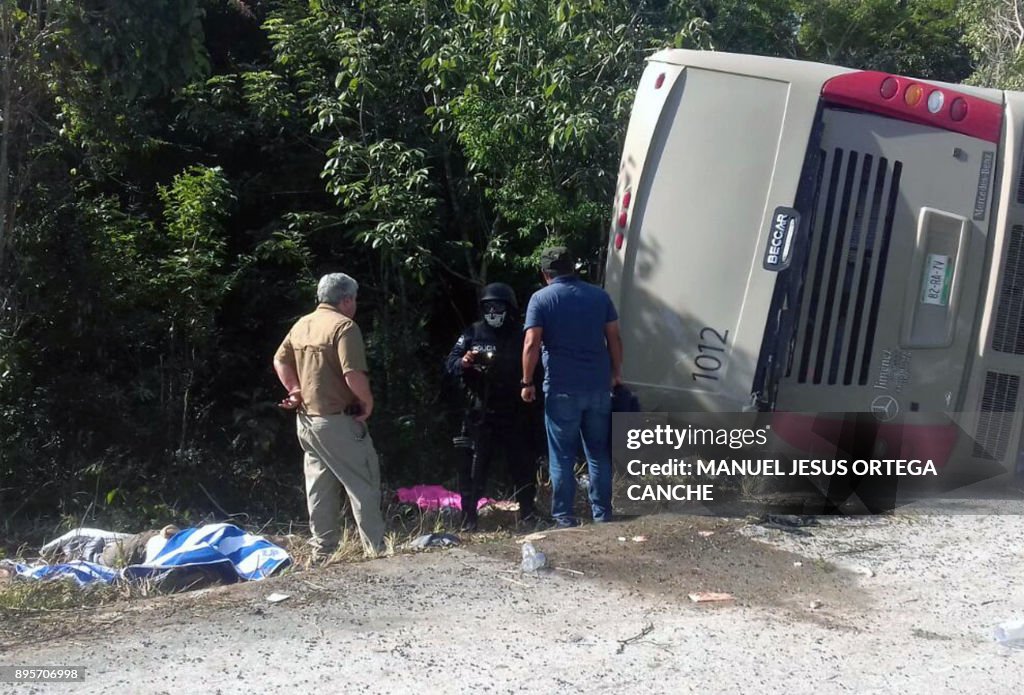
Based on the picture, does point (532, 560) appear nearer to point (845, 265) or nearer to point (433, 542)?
point (433, 542)

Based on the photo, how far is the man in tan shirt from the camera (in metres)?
6.56

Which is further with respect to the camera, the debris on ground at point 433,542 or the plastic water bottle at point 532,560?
the debris on ground at point 433,542

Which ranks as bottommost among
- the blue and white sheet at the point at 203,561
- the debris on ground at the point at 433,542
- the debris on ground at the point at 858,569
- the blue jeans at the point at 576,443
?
the blue and white sheet at the point at 203,561

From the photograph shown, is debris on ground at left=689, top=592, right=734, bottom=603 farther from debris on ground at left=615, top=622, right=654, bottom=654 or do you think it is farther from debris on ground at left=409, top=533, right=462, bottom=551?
debris on ground at left=409, top=533, right=462, bottom=551

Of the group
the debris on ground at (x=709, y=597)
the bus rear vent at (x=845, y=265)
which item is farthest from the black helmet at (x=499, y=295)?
the debris on ground at (x=709, y=597)

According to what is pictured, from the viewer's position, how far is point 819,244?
274 inches

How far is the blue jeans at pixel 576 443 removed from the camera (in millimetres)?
6930

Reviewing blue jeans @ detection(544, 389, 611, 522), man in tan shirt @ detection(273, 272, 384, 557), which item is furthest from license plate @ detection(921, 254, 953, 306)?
man in tan shirt @ detection(273, 272, 384, 557)

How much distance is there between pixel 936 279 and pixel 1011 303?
52cm

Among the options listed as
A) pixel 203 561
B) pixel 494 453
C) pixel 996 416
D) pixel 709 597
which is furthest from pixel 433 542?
pixel 996 416

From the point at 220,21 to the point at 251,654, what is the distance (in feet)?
23.4

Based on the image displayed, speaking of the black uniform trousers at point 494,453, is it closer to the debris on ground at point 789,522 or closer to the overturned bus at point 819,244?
the overturned bus at point 819,244

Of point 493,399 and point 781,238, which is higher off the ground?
point 781,238

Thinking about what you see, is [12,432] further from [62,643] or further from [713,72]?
[713,72]
